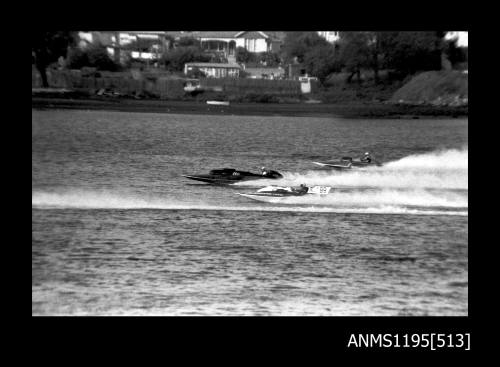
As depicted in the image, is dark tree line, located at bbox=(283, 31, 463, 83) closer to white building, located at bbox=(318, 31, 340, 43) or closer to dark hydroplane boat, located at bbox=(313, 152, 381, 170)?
white building, located at bbox=(318, 31, 340, 43)

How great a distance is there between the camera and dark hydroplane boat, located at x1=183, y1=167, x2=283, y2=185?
998 inches

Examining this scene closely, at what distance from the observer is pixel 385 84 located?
92.4 feet

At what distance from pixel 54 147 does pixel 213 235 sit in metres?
9.13

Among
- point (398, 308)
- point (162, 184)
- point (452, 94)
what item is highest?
point (452, 94)

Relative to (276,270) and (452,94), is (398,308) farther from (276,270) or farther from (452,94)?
(452,94)

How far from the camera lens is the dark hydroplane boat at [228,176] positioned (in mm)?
25344

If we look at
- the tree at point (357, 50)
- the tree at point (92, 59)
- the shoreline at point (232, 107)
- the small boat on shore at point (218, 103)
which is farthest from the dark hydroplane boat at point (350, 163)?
the tree at point (92, 59)

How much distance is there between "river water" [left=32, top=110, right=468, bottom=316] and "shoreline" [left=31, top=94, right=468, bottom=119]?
37cm

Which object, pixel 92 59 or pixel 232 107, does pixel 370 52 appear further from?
pixel 92 59

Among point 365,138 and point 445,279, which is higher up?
point 365,138

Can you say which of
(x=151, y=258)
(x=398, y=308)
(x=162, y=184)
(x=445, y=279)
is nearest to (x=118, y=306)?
(x=151, y=258)

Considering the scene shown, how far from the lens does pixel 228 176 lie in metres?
25.5

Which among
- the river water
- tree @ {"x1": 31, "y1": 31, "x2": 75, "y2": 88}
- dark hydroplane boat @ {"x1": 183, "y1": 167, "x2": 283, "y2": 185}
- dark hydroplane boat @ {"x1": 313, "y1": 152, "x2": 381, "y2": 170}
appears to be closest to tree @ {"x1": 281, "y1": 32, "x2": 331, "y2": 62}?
the river water
